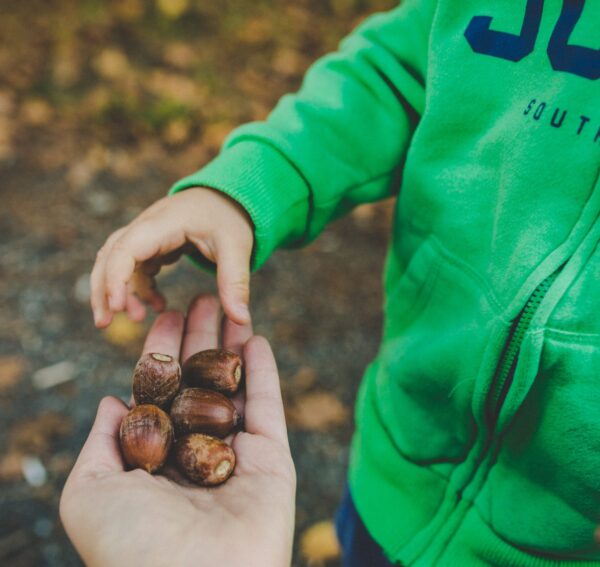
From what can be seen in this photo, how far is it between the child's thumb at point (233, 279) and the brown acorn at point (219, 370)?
0.49ft

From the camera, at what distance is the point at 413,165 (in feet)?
4.39

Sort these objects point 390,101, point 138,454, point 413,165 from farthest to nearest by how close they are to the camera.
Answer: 1. point 390,101
2. point 413,165
3. point 138,454

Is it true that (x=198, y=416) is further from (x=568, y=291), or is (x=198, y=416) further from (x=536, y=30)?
(x=536, y=30)

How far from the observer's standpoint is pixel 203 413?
140cm

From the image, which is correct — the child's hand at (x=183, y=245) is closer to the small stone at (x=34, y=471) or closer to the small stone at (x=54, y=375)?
the small stone at (x=34, y=471)

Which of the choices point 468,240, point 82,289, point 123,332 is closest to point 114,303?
point 468,240

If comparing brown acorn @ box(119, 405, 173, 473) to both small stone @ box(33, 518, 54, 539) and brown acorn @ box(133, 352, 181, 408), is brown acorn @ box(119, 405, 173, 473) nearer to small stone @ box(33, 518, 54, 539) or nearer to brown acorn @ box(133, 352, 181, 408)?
brown acorn @ box(133, 352, 181, 408)

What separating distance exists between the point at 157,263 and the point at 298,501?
140 centimetres

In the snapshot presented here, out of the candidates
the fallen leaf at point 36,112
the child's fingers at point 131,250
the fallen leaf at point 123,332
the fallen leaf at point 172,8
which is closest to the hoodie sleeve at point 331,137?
the child's fingers at point 131,250

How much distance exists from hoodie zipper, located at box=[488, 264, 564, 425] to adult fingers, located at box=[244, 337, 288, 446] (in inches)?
16.8

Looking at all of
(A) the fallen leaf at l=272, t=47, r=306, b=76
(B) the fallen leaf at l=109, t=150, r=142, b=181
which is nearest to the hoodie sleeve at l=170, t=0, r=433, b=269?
(B) the fallen leaf at l=109, t=150, r=142, b=181

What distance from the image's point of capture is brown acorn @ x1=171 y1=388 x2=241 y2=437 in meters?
1.38

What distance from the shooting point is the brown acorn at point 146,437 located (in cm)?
120

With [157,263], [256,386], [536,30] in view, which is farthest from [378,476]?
[536,30]
